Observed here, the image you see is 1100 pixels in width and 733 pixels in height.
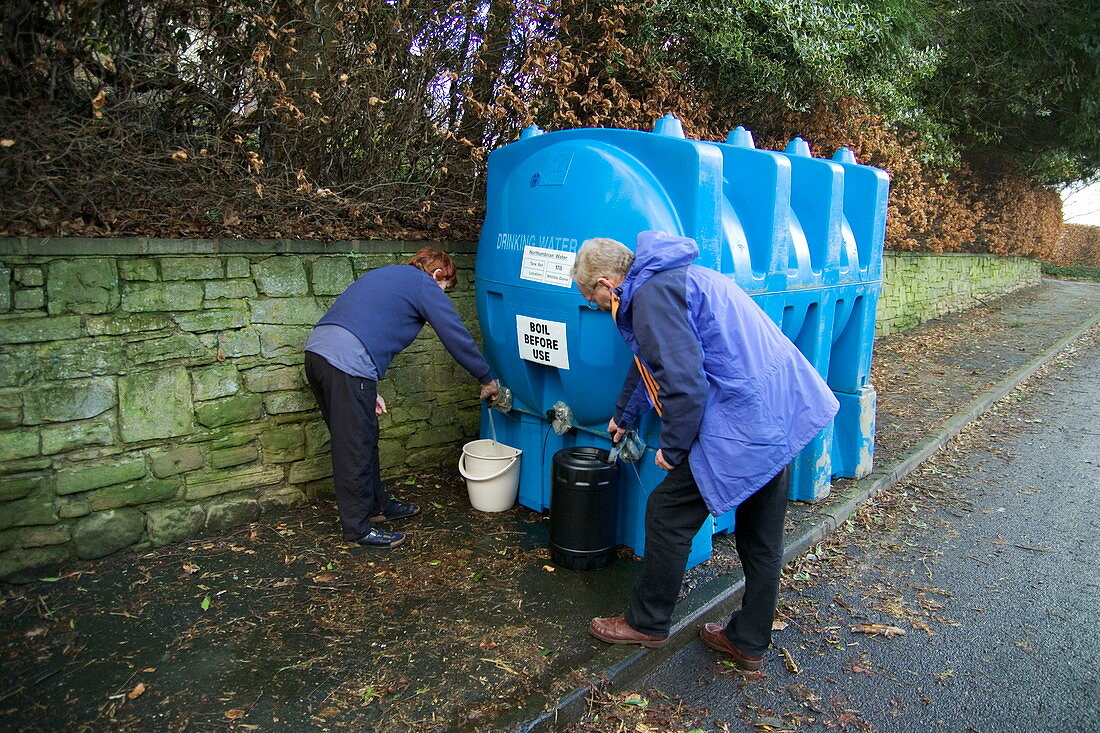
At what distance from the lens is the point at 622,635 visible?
3.06m

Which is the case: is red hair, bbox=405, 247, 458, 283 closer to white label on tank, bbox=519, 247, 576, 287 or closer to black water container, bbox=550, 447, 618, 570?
white label on tank, bbox=519, 247, 576, 287

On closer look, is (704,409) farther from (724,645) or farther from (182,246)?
(182,246)

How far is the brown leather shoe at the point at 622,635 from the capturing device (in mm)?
3064

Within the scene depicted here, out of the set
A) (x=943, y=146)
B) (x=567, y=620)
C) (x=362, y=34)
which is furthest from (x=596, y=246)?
(x=943, y=146)

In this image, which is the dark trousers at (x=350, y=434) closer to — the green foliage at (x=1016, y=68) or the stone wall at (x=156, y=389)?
the stone wall at (x=156, y=389)

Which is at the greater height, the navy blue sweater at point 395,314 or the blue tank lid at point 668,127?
the blue tank lid at point 668,127

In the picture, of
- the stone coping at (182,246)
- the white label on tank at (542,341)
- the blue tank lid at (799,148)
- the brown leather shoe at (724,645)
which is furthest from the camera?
the blue tank lid at (799,148)

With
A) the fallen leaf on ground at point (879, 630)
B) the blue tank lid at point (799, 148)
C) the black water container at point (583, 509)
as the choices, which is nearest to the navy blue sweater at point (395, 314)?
the black water container at point (583, 509)

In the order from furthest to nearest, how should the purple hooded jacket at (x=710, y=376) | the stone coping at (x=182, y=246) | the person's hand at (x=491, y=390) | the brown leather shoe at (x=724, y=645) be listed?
the person's hand at (x=491, y=390)
the stone coping at (x=182, y=246)
the brown leather shoe at (x=724, y=645)
the purple hooded jacket at (x=710, y=376)

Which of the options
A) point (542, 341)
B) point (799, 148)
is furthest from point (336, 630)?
point (799, 148)

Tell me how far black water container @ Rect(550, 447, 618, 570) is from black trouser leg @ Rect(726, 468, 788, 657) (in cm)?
73

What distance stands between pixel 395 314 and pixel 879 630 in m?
2.81

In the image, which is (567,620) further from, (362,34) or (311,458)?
(362,34)

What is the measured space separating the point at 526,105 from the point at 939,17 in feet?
29.1
